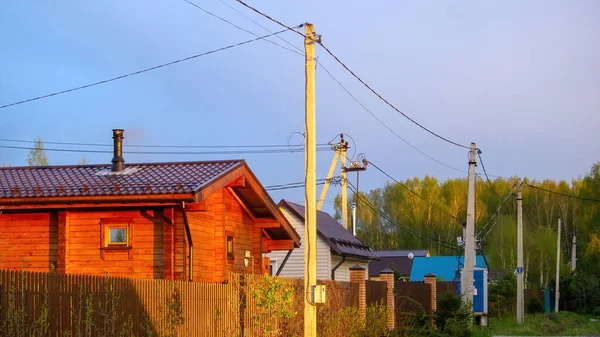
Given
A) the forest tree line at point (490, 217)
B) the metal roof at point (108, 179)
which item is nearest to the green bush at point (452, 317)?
the metal roof at point (108, 179)

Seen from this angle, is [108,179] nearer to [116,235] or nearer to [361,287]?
[116,235]

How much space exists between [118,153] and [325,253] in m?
17.8

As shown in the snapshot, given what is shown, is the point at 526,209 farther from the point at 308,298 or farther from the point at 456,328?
the point at 308,298

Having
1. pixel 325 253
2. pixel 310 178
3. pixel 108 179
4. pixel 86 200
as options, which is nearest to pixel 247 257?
pixel 108 179

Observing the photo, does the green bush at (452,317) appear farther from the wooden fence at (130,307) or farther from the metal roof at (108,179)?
the wooden fence at (130,307)

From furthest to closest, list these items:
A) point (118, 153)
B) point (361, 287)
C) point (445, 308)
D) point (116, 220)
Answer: point (445, 308), point (361, 287), point (118, 153), point (116, 220)

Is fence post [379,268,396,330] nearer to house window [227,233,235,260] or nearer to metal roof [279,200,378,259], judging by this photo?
house window [227,233,235,260]

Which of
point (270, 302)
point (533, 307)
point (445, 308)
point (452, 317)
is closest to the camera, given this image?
point (270, 302)

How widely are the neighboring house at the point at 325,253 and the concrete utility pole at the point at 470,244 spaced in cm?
862

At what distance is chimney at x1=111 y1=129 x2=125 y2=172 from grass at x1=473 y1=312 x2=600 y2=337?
1428cm

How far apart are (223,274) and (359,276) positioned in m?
3.38

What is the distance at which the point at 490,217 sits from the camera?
3430 inches

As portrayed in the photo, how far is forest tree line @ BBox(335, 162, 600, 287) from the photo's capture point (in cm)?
7456

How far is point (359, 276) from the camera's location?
2175 centimetres
